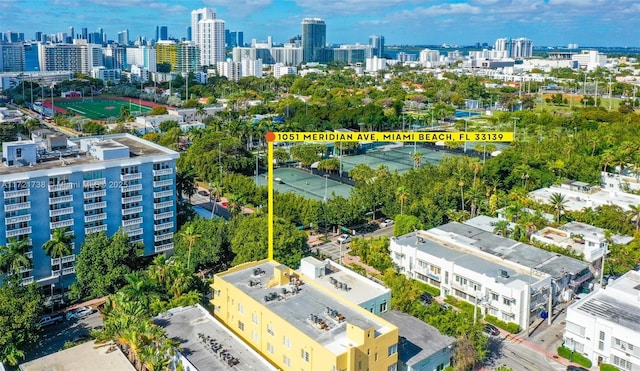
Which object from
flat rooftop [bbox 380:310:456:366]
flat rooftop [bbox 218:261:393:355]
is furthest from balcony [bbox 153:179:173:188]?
flat rooftop [bbox 380:310:456:366]

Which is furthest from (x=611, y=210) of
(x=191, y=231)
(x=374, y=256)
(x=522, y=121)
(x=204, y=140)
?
(x=522, y=121)

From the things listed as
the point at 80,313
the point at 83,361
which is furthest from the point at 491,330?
the point at 80,313

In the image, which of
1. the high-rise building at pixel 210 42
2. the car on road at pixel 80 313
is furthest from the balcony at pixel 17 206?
the high-rise building at pixel 210 42

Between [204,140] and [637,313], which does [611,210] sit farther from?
[204,140]

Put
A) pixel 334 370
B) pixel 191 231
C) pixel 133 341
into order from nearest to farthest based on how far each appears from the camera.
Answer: pixel 334 370 < pixel 133 341 < pixel 191 231

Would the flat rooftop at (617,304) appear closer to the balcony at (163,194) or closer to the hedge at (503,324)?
the hedge at (503,324)

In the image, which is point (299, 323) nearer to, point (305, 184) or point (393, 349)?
point (393, 349)
